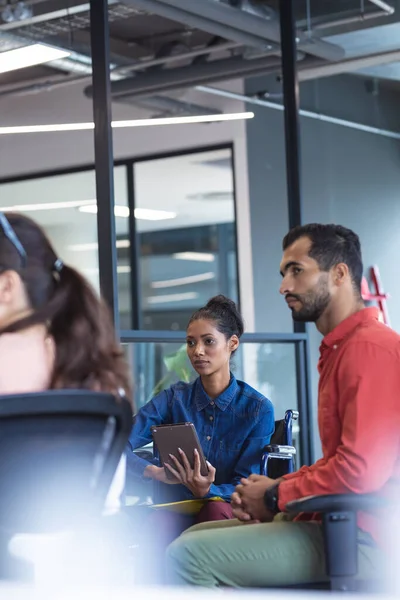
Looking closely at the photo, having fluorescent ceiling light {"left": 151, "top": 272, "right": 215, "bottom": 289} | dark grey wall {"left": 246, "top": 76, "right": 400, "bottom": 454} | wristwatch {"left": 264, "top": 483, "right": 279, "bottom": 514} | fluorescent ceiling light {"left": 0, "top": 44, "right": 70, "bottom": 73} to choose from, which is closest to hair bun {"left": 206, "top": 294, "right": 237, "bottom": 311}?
wristwatch {"left": 264, "top": 483, "right": 279, "bottom": 514}

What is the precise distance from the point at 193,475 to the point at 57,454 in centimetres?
153

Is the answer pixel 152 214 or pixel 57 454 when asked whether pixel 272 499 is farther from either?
pixel 152 214

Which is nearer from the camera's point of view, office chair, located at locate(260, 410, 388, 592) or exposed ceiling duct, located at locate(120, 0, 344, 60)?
office chair, located at locate(260, 410, 388, 592)

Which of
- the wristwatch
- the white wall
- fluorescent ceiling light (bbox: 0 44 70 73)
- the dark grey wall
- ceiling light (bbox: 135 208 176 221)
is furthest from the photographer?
ceiling light (bbox: 135 208 176 221)

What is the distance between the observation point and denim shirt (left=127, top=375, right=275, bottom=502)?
3535mm

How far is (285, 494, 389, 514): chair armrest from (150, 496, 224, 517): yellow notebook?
104 cm

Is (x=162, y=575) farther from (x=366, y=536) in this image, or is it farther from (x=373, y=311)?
(x=373, y=311)

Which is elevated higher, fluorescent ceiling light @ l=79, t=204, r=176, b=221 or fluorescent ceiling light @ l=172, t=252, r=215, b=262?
fluorescent ceiling light @ l=79, t=204, r=176, b=221

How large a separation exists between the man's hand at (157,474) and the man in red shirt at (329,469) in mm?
701

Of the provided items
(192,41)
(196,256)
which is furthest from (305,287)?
(196,256)

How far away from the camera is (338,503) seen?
7.71ft

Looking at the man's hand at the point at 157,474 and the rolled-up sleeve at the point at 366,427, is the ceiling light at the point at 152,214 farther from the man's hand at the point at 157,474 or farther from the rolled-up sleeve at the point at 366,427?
the rolled-up sleeve at the point at 366,427

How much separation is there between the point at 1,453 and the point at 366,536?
3.51ft

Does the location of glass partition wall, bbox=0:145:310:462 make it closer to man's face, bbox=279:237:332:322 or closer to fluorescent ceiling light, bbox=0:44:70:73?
fluorescent ceiling light, bbox=0:44:70:73
